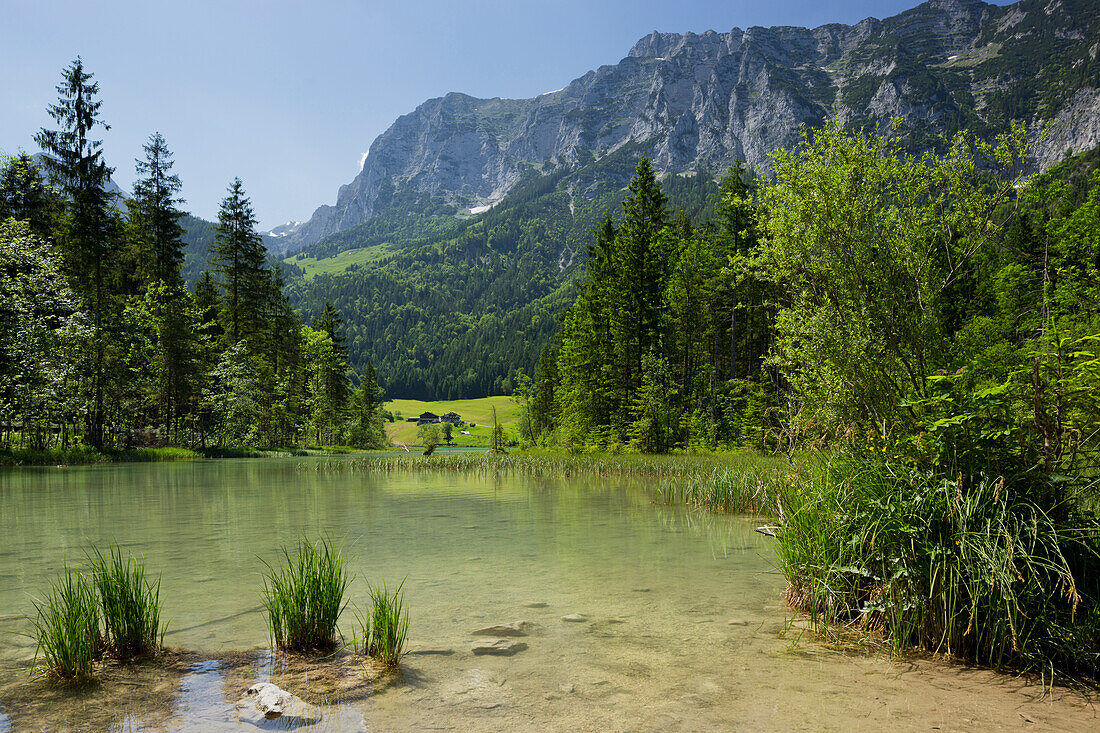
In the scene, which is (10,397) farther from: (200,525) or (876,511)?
(876,511)

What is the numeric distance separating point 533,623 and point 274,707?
2.95 meters

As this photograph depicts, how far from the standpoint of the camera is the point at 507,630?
605 centimetres

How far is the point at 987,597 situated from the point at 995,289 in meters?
48.8

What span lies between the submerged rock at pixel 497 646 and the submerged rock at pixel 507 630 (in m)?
0.19

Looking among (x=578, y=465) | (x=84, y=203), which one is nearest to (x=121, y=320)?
(x=84, y=203)

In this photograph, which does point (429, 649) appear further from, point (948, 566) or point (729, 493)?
point (729, 493)

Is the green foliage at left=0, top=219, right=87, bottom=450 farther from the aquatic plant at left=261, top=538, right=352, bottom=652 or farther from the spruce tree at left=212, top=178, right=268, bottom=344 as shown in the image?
the aquatic plant at left=261, top=538, right=352, bottom=652

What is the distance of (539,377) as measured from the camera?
7494 cm

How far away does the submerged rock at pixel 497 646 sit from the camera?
5.36 metres

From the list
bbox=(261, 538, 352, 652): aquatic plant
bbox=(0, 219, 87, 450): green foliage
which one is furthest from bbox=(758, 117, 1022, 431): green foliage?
bbox=(0, 219, 87, 450): green foliage

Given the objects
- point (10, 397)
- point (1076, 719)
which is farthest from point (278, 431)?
point (1076, 719)

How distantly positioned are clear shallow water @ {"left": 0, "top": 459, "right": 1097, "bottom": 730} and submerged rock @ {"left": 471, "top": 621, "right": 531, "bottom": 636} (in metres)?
0.13

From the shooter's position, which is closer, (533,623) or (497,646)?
(497,646)

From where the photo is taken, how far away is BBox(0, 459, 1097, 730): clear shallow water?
3.98 meters
